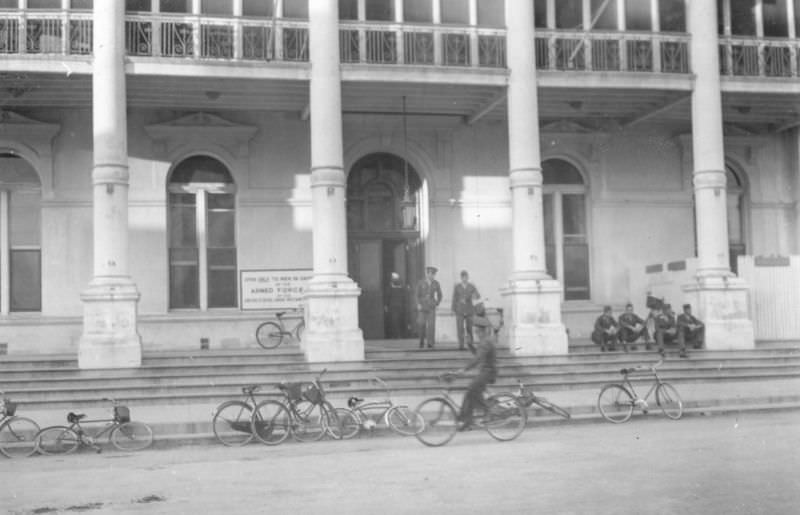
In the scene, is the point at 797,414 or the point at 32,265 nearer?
the point at 797,414

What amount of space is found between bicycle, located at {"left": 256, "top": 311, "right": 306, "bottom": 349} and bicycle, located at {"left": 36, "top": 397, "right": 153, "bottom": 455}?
776cm

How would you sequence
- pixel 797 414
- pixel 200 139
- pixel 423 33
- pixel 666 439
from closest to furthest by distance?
pixel 666 439 < pixel 797 414 < pixel 423 33 < pixel 200 139

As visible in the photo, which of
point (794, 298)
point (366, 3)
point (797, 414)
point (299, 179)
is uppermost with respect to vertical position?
point (366, 3)

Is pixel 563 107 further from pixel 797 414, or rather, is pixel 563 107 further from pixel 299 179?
pixel 797 414

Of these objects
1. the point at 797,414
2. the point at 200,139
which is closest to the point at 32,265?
the point at 200,139

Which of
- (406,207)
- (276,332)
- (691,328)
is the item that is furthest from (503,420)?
(406,207)

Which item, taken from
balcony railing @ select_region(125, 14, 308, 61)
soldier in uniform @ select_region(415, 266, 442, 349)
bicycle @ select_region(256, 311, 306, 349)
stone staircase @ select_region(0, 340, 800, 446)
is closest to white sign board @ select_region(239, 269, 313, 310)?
bicycle @ select_region(256, 311, 306, 349)

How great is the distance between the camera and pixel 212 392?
17.7m

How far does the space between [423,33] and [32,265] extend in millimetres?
10433

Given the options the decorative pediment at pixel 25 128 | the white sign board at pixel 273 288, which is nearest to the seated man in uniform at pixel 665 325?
the white sign board at pixel 273 288

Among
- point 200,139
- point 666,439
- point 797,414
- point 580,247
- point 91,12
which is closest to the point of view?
point 666,439

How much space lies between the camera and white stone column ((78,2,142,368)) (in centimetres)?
1838

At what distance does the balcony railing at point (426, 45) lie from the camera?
846 inches

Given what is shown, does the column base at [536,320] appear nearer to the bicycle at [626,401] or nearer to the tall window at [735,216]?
the bicycle at [626,401]
